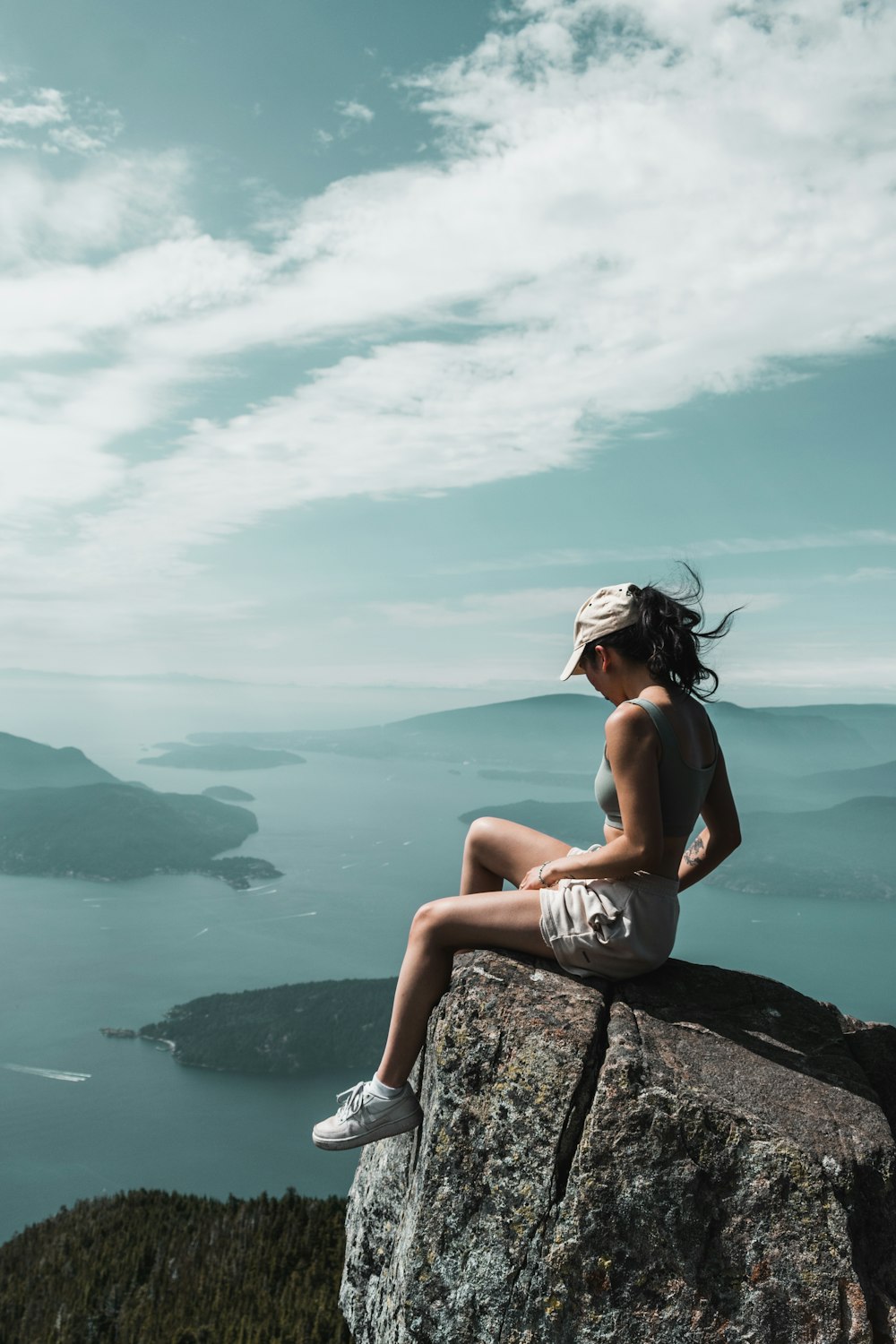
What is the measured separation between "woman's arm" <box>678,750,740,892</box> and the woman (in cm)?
21

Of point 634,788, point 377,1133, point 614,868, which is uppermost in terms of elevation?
point 634,788

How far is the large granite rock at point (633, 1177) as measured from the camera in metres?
3.70

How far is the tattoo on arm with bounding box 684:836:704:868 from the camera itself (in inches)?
207

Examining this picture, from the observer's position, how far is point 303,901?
198m

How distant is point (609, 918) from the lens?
4375 mm

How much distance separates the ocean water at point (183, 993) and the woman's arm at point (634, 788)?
3719 inches

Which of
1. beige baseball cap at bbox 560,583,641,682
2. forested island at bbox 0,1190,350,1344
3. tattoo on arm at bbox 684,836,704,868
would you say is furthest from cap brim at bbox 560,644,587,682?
forested island at bbox 0,1190,350,1344

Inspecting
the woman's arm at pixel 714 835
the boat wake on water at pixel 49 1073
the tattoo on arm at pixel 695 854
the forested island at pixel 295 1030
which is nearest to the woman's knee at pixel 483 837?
the woman's arm at pixel 714 835

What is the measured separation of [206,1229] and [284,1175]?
81674mm

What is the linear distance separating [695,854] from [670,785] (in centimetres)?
116

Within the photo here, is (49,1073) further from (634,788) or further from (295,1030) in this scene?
(634,788)

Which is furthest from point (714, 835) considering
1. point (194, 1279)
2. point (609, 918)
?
point (194, 1279)

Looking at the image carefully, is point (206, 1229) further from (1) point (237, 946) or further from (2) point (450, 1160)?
(1) point (237, 946)

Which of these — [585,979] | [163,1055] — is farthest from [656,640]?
[163,1055]
